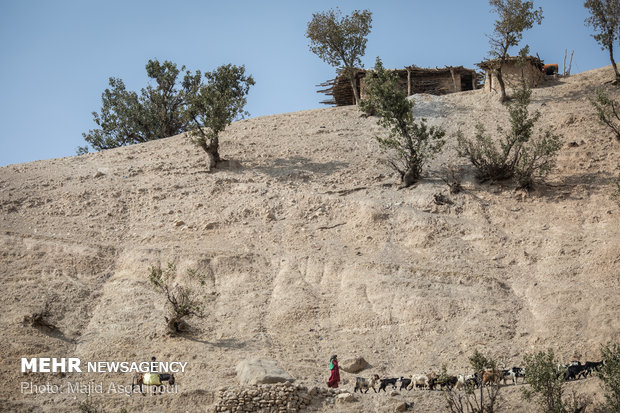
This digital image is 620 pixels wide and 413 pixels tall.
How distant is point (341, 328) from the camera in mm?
16703

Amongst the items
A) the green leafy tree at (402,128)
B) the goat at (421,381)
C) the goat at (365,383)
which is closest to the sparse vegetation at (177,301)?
the goat at (365,383)

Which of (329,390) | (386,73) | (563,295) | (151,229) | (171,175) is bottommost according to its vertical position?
(329,390)

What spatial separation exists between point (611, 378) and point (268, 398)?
21.5 feet

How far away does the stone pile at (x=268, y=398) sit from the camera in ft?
43.0

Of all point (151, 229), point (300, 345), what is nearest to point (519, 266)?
point (300, 345)

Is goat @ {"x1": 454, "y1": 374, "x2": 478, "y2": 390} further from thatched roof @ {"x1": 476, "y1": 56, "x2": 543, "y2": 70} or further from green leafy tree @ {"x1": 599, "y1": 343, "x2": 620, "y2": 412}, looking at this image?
thatched roof @ {"x1": 476, "y1": 56, "x2": 543, "y2": 70}

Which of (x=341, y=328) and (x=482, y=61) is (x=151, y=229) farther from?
(x=482, y=61)

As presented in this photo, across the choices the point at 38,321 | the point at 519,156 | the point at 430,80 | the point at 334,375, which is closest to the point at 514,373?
the point at 334,375

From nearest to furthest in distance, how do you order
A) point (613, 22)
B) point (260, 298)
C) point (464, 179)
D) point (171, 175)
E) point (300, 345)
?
1. point (300, 345)
2. point (260, 298)
3. point (464, 179)
4. point (171, 175)
5. point (613, 22)

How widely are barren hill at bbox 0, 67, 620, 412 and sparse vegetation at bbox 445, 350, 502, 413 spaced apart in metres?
0.37

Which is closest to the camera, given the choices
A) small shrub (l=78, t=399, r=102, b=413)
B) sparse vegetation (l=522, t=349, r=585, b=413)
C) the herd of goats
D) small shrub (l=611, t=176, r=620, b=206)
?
sparse vegetation (l=522, t=349, r=585, b=413)

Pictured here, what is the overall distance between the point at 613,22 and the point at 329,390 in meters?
22.8

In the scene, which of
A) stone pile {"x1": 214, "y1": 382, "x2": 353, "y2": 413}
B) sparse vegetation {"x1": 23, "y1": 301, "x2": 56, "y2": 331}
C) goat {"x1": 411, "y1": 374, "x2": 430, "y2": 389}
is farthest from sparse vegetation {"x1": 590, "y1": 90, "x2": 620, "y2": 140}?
sparse vegetation {"x1": 23, "y1": 301, "x2": 56, "y2": 331}

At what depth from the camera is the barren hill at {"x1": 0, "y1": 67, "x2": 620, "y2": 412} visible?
1544 centimetres
